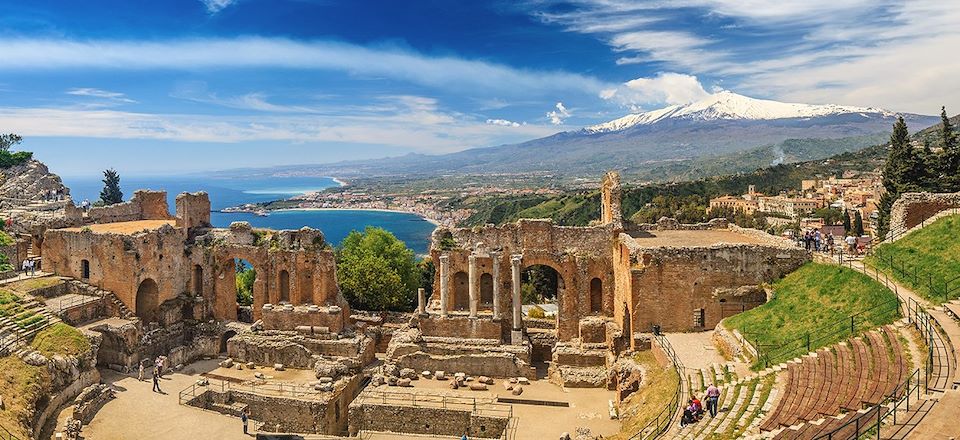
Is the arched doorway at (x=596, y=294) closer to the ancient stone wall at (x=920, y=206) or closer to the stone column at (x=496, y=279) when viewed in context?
the stone column at (x=496, y=279)

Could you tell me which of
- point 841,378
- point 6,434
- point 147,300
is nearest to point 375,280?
point 147,300

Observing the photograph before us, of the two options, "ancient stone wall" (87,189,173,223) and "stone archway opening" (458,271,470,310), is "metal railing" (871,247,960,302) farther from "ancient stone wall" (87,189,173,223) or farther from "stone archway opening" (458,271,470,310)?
"ancient stone wall" (87,189,173,223)

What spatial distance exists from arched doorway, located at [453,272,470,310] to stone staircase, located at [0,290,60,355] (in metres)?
18.1

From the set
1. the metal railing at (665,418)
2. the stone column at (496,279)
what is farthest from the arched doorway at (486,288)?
the metal railing at (665,418)

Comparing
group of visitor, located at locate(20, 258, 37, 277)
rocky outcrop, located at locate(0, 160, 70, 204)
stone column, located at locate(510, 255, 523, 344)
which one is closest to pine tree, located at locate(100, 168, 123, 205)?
rocky outcrop, located at locate(0, 160, 70, 204)

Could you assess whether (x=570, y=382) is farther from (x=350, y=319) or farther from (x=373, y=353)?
(x=350, y=319)

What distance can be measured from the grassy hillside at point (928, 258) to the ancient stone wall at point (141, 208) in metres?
38.5

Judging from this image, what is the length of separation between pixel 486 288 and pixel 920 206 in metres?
20.3

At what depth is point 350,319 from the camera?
34875mm

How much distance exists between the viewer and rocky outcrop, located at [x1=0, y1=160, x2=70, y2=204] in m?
53.2

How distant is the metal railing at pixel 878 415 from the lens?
12.9 m

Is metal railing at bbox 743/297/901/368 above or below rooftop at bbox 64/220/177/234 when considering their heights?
below

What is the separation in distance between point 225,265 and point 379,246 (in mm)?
11867

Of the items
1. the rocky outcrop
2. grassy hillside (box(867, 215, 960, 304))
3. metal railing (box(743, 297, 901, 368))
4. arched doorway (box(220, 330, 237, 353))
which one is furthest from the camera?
the rocky outcrop
